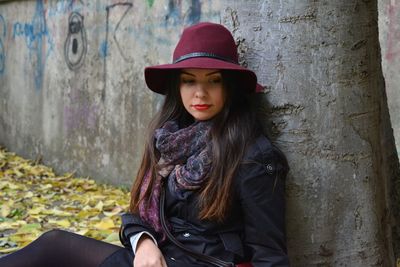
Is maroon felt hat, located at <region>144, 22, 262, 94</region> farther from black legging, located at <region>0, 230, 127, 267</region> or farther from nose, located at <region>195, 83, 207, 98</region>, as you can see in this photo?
black legging, located at <region>0, 230, 127, 267</region>

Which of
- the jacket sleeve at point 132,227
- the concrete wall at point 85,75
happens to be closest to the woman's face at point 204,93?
the jacket sleeve at point 132,227

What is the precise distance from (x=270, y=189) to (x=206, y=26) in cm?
66

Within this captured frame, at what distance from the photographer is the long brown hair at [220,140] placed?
2299 millimetres

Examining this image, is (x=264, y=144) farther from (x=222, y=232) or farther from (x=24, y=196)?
(x=24, y=196)

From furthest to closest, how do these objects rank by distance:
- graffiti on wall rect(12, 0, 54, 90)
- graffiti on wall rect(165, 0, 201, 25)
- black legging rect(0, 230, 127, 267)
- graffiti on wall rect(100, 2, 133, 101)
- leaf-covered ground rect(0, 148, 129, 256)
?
graffiti on wall rect(12, 0, 54, 90), graffiti on wall rect(100, 2, 133, 101), graffiti on wall rect(165, 0, 201, 25), leaf-covered ground rect(0, 148, 129, 256), black legging rect(0, 230, 127, 267)

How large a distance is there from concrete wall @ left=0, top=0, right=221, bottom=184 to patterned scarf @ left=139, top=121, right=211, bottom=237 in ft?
9.58

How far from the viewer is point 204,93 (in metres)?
2.44

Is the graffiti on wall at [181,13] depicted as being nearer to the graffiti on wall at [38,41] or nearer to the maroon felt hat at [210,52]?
the graffiti on wall at [38,41]

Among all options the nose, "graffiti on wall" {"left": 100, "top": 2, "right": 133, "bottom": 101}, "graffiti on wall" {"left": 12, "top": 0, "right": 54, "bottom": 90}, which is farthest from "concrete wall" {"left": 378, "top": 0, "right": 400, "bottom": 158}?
"graffiti on wall" {"left": 12, "top": 0, "right": 54, "bottom": 90}

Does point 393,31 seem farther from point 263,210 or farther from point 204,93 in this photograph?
point 263,210

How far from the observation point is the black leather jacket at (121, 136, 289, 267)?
2248 mm

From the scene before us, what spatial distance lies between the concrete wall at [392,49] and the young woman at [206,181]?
3.26 m

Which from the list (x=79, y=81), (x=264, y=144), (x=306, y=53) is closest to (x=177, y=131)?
(x=264, y=144)

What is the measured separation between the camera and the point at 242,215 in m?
2.38
